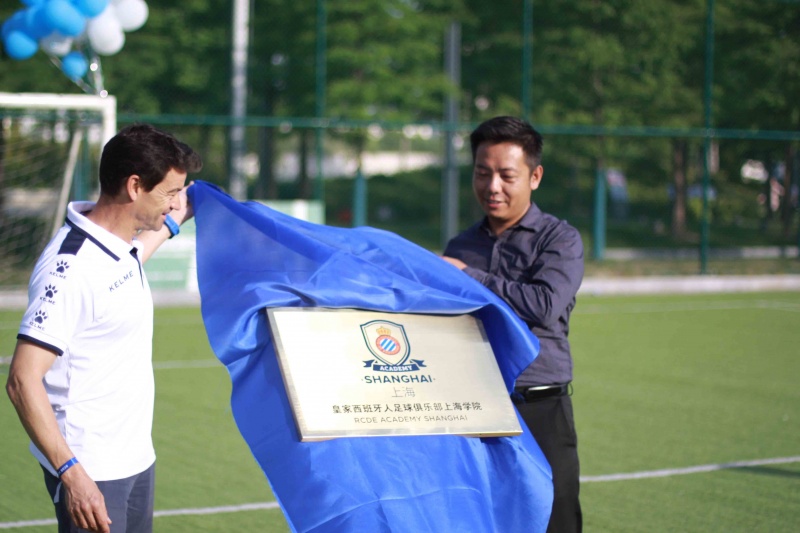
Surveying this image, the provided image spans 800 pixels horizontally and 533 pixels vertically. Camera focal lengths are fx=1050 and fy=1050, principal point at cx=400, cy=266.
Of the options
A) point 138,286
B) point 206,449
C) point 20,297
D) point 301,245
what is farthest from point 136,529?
point 20,297

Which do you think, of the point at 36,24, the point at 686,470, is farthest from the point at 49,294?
the point at 36,24

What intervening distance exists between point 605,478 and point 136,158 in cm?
474

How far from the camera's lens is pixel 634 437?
8.20 m

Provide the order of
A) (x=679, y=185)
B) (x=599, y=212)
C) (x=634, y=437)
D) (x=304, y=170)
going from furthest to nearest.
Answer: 1. (x=679, y=185)
2. (x=599, y=212)
3. (x=304, y=170)
4. (x=634, y=437)

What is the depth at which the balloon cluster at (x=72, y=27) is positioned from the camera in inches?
452

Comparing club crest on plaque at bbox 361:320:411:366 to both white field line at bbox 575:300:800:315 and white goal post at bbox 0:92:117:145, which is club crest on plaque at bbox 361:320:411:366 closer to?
white goal post at bbox 0:92:117:145

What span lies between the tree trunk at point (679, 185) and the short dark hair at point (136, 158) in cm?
2349

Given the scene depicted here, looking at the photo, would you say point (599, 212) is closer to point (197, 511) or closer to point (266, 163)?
point (266, 163)

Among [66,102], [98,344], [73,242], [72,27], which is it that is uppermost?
[72,27]

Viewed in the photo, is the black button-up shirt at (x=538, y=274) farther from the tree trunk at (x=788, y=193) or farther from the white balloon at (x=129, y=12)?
the tree trunk at (x=788, y=193)

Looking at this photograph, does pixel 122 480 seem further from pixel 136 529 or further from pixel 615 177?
pixel 615 177

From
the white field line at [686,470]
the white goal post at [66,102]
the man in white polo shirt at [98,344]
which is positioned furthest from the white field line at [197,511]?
the white goal post at [66,102]

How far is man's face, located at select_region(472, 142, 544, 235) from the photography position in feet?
13.4

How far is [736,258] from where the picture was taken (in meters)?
25.4
